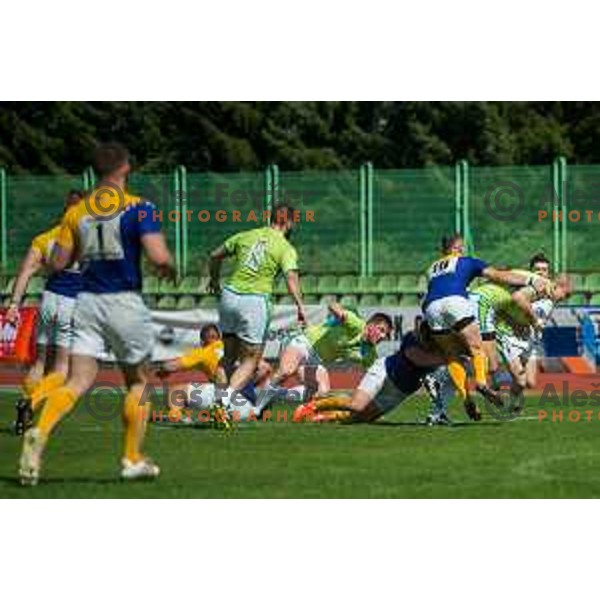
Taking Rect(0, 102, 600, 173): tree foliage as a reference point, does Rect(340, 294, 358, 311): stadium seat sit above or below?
below

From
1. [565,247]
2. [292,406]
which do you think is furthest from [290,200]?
[292,406]

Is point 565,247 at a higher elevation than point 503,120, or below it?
below

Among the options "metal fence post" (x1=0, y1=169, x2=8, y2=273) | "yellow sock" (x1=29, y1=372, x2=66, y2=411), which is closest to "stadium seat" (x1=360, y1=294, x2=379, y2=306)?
"metal fence post" (x1=0, y1=169, x2=8, y2=273)

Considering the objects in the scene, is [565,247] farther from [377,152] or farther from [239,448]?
[239,448]

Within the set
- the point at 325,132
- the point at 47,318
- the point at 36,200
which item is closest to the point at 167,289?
the point at 36,200

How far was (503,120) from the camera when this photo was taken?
1486 inches

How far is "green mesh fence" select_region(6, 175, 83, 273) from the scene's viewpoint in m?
31.0

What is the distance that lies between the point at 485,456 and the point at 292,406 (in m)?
6.19

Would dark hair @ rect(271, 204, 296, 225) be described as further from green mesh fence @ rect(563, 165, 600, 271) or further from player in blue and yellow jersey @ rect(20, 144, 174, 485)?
green mesh fence @ rect(563, 165, 600, 271)

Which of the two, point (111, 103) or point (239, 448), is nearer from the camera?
point (239, 448)

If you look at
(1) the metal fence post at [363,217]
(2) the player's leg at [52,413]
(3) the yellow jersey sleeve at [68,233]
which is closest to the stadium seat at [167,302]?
(1) the metal fence post at [363,217]

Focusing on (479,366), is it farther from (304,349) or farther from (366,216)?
(366,216)

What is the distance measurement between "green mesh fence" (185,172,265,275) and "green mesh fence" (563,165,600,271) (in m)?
4.97

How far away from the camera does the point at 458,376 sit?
17.4 m
